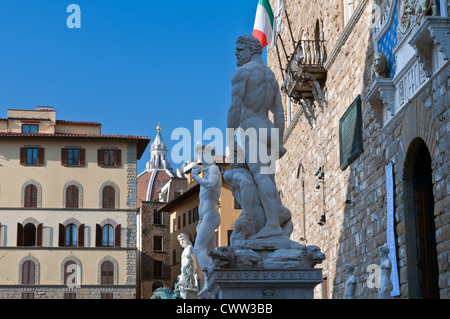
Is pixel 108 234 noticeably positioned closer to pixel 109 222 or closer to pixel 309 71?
pixel 109 222

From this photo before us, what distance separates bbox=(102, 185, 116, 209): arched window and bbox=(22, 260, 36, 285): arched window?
574 centimetres

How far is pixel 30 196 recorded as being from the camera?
1966 inches

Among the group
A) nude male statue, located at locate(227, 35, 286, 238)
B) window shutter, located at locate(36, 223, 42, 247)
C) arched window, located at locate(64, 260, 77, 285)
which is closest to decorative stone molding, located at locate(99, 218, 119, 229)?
arched window, located at locate(64, 260, 77, 285)

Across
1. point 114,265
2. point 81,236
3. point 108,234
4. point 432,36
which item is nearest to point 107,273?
point 114,265

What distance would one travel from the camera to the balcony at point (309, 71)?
19.8 meters

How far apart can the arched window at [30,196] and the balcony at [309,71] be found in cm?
3197

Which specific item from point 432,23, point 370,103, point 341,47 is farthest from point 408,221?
point 341,47

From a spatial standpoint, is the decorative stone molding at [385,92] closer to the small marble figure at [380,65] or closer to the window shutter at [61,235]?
the small marble figure at [380,65]

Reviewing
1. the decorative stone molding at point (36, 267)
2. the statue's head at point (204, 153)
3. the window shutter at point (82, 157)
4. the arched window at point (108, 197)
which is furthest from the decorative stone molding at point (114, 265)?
the statue's head at point (204, 153)

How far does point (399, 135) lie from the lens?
13414mm
